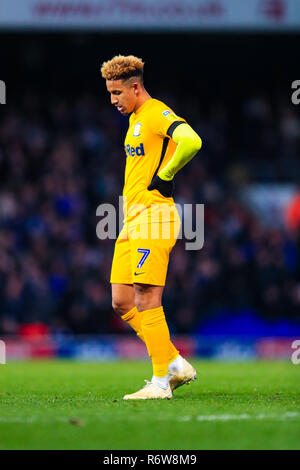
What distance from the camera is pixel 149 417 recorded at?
17.7 ft

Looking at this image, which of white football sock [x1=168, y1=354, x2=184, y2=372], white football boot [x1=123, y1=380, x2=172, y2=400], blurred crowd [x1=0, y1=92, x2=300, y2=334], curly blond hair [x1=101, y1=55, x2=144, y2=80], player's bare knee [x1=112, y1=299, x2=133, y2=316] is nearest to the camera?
white football boot [x1=123, y1=380, x2=172, y2=400]

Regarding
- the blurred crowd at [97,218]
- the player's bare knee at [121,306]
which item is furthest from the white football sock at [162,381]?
the blurred crowd at [97,218]

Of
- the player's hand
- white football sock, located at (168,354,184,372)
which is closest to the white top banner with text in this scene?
the player's hand

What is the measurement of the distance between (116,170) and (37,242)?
2.97 m

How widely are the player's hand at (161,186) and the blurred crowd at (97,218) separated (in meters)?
8.27

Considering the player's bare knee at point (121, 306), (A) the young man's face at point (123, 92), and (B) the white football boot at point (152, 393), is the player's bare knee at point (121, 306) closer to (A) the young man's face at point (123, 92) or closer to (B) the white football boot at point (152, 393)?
(B) the white football boot at point (152, 393)

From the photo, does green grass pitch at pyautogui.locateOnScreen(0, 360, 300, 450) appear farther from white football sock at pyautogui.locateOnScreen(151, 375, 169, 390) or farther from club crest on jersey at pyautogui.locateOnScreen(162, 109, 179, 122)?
club crest on jersey at pyautogui.locateOnScreen(162, 109, 179, 122)

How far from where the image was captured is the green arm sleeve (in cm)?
632

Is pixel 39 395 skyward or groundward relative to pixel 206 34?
groundward

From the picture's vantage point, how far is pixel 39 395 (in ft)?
23.0

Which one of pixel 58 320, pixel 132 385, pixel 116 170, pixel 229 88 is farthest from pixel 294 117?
pixel 132 385

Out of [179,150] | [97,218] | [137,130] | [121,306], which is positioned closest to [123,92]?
[137,130]

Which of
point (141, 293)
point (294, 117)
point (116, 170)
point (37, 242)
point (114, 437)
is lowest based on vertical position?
point (114, 437)

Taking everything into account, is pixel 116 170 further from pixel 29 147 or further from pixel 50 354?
pixel 50 354
